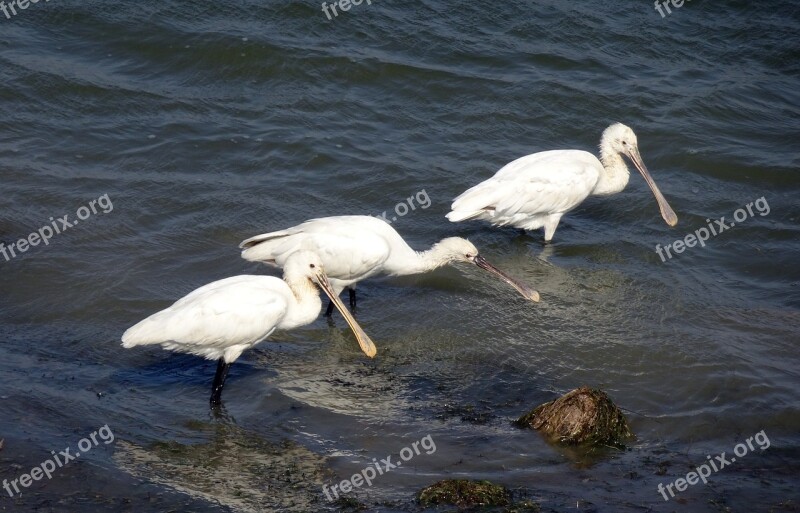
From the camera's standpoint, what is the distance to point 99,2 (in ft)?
56.0

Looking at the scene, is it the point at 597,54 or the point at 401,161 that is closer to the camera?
the point at 401,161

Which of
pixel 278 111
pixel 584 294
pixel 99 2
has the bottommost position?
pixel 584 294

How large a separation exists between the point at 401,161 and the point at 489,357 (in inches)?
194

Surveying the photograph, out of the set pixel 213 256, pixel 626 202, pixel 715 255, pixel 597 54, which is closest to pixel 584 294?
pixel 715 255

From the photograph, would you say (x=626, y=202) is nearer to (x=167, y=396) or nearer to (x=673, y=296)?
(x=673, y=296)

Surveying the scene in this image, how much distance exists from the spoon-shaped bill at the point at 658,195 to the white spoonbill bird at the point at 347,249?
2659mm

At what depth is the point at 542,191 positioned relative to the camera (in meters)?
12.1
